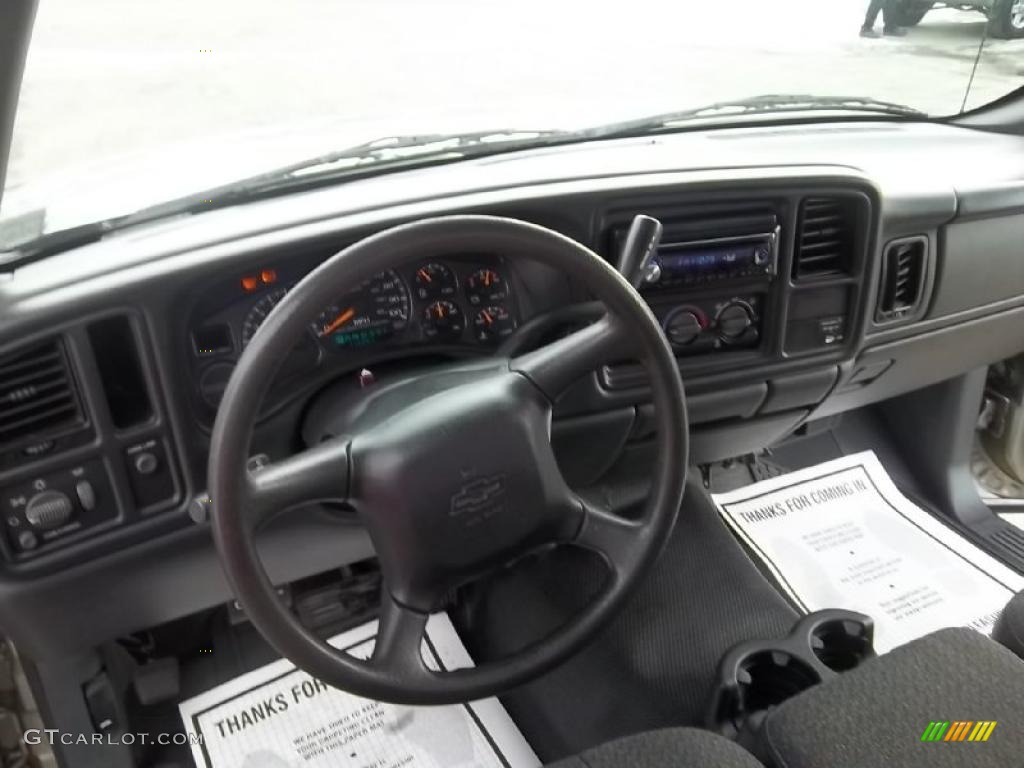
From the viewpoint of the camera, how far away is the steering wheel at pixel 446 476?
80 centimetres

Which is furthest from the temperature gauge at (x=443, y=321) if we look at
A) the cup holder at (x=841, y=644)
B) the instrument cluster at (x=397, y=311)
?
the cup holder at (x=841, y=644)

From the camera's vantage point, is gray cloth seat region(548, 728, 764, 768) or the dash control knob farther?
the dash control knob

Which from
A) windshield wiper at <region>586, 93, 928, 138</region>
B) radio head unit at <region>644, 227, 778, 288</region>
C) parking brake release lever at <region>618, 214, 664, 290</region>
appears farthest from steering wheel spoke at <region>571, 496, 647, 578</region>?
windshield wiper at <region>586, 93, 928, 138</region>

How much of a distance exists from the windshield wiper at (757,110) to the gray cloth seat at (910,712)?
0.87m

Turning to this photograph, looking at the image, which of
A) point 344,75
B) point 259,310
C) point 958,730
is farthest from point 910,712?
point 344,75

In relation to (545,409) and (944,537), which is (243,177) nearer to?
(545,409)

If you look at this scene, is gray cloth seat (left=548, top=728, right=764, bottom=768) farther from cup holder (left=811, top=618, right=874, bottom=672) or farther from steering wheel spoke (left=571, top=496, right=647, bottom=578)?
cup holder (left=811, top=618, right=874, bottom=672)

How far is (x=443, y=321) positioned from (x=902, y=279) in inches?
32.7

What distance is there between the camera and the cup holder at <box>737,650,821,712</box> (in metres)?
1.21

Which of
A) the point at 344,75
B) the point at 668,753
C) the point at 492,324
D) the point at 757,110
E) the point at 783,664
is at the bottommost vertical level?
the point at 783,664

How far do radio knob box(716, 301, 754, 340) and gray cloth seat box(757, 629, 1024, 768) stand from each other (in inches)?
20.4

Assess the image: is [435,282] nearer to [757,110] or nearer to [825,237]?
[825,237]

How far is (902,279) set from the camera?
5.02 feet

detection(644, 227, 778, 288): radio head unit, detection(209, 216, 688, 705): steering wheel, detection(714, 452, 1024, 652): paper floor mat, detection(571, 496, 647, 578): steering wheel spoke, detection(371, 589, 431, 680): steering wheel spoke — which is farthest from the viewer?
detection(714, 452, 1024, 652): paper floor mat
